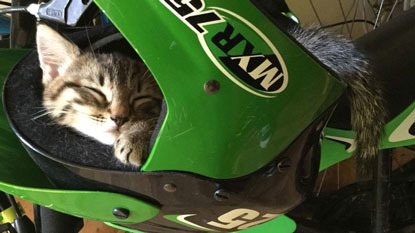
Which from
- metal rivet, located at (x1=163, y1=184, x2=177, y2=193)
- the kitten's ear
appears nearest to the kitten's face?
the kitten's ear

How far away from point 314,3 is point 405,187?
3.06ft

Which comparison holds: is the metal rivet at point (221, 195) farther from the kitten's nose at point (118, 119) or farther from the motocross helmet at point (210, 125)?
the kitten's nose at point (118, 119)

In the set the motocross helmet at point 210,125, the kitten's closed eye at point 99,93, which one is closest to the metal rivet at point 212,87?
the motocross helmet at point 210,125

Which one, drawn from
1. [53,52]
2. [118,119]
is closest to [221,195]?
[118,119]

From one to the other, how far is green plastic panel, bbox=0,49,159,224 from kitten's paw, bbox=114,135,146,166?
5 centimetres

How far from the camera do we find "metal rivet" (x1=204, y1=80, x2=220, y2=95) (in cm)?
41

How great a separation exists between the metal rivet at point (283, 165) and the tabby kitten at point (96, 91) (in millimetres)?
153

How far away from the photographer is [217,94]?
42 cm

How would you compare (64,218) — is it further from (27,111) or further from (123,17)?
(123,17)

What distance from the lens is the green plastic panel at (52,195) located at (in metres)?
0.52

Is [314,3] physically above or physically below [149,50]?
above

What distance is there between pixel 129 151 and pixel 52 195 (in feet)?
0.38

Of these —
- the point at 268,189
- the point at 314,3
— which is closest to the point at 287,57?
the point at 268,189

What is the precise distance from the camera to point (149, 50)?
0.39m
